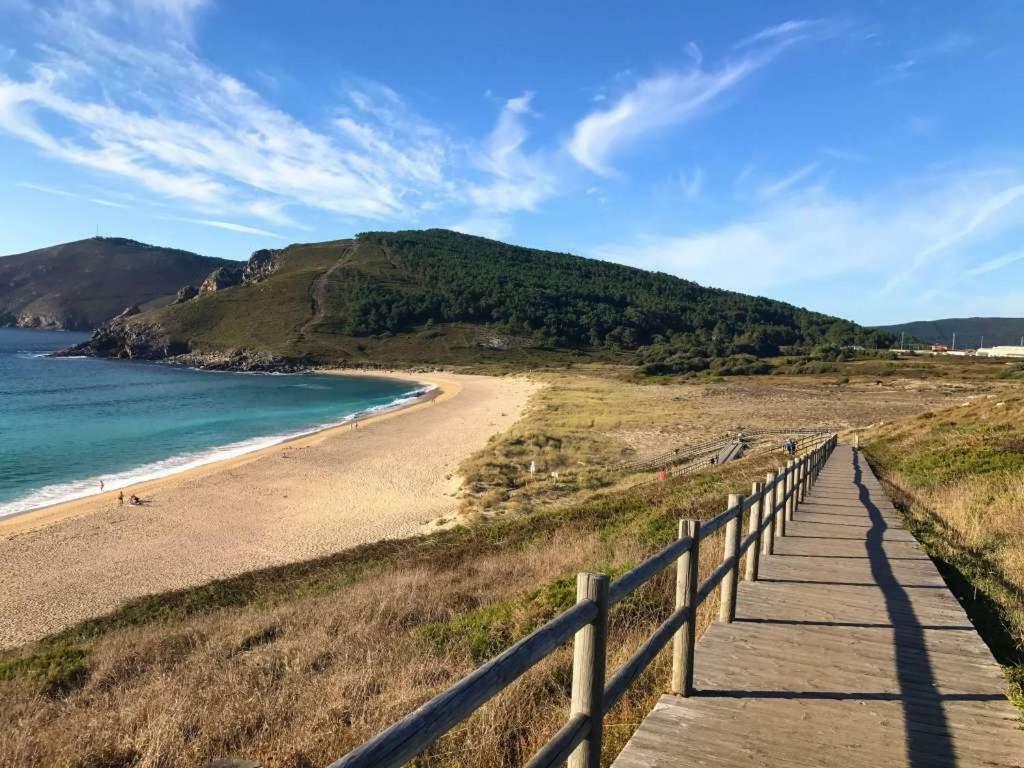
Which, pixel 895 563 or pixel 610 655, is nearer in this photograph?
pixel 610 655

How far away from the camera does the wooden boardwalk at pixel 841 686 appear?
145 inches

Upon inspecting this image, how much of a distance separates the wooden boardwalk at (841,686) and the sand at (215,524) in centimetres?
1356

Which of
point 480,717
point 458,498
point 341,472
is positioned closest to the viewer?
point 480,717

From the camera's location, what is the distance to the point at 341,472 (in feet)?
98.3

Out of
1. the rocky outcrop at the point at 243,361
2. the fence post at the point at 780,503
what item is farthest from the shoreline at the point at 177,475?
the rocky outcrop at the point at 243,361

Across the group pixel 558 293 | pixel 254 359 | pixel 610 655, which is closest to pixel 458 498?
pixel 610 655

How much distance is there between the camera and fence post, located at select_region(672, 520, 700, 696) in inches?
170

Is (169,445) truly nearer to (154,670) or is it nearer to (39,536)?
(39,536)

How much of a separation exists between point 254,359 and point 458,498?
3917 inches

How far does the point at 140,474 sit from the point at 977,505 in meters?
31.5

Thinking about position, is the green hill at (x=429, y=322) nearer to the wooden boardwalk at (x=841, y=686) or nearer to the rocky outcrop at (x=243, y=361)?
the rocky outcrop at (x=243, y=361)

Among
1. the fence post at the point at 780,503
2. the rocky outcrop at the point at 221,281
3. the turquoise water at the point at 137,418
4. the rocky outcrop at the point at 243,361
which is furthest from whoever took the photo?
the rocky outcrop at the point at 221,281

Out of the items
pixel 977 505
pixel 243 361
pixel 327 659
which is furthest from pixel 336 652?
pixel 243 361

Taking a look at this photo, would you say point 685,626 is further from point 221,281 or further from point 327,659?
point 221,281
